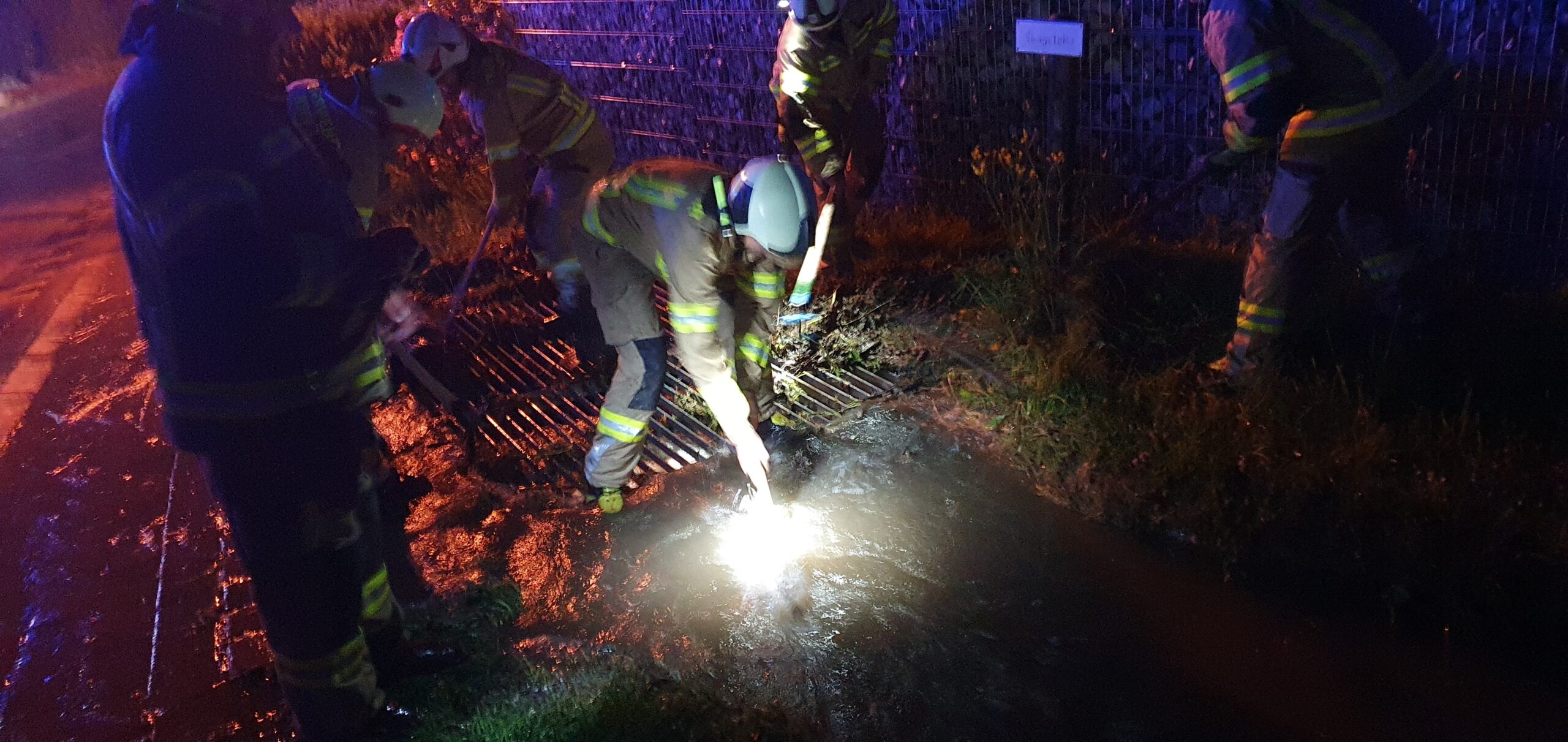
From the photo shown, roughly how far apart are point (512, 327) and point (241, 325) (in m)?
3.51

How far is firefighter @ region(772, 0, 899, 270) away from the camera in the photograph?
5152 mm

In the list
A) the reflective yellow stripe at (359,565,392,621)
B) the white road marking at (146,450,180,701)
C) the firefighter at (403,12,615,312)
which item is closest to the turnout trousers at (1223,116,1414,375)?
the firefighter at (403,12,615,312)

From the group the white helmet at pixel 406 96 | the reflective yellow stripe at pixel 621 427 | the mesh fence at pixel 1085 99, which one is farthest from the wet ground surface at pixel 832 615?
the mesh fence at pixel 1085 99

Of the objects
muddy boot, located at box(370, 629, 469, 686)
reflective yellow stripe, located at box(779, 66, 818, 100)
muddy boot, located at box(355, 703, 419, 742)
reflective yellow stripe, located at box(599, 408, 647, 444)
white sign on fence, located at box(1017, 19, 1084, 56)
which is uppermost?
white sign on fence, located at box(1017, 19, 1084, 56)

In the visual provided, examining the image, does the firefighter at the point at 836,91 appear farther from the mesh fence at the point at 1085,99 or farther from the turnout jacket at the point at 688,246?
the turnout jacket at the point at 688,246

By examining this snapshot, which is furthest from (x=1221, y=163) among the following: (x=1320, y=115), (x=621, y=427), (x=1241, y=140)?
(x=621, y=427)

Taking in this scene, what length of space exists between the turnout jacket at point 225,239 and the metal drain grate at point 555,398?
179 cm

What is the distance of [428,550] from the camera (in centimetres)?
380

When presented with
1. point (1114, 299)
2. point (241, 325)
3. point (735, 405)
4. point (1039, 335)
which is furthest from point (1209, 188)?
point (241, 325)

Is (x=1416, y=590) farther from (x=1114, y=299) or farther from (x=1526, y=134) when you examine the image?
(x=1526, y=134)

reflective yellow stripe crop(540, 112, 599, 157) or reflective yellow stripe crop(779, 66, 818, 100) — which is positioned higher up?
reflective yellow stripe crop(779, 66, 818, 100)

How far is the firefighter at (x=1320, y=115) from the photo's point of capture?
362cm

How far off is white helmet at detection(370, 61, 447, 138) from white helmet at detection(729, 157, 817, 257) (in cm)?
96

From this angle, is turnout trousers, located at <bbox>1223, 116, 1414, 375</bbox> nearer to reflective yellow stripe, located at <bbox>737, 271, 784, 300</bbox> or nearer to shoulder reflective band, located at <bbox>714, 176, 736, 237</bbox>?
reflective yellow stripe, located at <bbox>737, 271, 784, 300</bbox>
